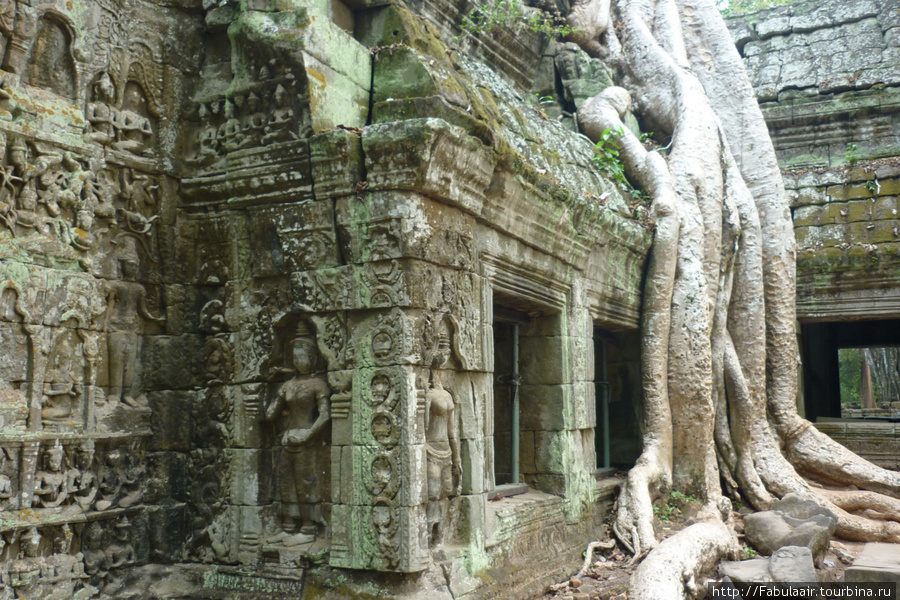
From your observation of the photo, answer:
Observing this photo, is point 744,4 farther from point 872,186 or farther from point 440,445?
point 440,445

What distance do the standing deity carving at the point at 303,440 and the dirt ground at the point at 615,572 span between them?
1435 millimetres

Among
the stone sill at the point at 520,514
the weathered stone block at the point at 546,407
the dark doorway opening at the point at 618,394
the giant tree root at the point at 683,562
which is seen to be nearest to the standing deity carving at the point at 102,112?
the stone sill at the point at 520,514

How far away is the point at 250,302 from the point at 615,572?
2.70m

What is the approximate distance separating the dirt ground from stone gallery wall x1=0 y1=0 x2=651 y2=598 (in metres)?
0.25

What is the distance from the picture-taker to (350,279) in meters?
3.85

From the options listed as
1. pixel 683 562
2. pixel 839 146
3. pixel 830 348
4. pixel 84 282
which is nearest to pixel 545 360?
pixel 683 562

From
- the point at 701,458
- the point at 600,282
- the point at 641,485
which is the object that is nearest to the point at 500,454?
the point at 641,485

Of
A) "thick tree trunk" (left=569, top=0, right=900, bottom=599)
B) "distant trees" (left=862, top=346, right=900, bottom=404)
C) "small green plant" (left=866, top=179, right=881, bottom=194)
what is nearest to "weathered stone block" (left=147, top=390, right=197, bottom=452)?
"thick tree trunk" (left=569, top=0, right=900, bottom=599)

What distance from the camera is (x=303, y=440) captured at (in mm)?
3922

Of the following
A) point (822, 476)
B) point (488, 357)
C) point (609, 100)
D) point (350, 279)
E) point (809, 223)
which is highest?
point (609, 100)

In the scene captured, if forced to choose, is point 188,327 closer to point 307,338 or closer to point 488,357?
point 307,338

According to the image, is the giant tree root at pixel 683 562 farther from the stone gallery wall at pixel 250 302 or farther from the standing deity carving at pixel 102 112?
the standing deity carving at pixel 102 112

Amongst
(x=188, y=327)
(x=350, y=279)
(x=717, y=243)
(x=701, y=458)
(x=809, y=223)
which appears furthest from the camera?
(x=809, y=223)

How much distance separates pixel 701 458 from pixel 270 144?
13.8 feet
